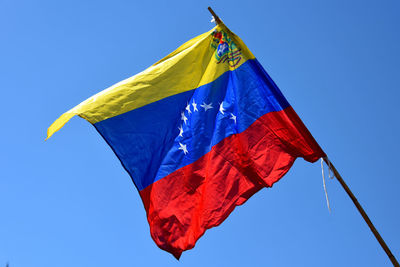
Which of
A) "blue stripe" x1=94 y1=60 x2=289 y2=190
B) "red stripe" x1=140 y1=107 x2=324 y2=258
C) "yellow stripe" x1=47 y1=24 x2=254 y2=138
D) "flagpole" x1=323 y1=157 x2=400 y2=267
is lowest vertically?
"flagpole" x1=323 y1=157 x2=400 y2=267

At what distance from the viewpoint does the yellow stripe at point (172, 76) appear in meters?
13.4

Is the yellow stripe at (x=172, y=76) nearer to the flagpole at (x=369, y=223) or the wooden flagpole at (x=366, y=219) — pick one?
the wooden flagpole at (x=366, y=219)

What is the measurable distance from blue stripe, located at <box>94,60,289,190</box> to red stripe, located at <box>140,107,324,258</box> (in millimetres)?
212

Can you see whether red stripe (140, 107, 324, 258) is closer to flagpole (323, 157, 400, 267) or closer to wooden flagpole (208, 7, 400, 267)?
wooden flagpole (208, 7, 400, 267)

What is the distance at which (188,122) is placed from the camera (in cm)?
1398

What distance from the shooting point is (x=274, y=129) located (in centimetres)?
1327

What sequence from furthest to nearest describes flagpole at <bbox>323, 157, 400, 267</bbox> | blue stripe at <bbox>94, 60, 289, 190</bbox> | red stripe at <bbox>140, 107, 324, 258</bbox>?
blue stripe at <bbox>94, 60, 289, 190</bbox>, red stripe at <bbox>140, 107, 324, 258</bbox>, flagpole at <bbox>323, 157, 400, 267</bbox>

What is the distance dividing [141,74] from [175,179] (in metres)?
2.54

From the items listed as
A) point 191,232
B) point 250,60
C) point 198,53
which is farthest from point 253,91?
point 191,232

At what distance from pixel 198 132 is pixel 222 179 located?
132 cm

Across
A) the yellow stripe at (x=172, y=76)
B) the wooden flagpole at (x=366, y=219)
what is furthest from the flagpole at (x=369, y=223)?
the yellow stripe at (x=172, y=76)

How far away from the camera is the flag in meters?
12.9

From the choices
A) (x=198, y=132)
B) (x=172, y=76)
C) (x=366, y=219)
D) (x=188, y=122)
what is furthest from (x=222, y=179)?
(x=366, y=219)

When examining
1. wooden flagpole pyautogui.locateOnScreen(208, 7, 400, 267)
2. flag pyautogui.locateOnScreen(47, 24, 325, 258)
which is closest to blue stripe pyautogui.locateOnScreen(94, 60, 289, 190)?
flag pyautogui.locateOnScreen(47, 24, 325, 258)
